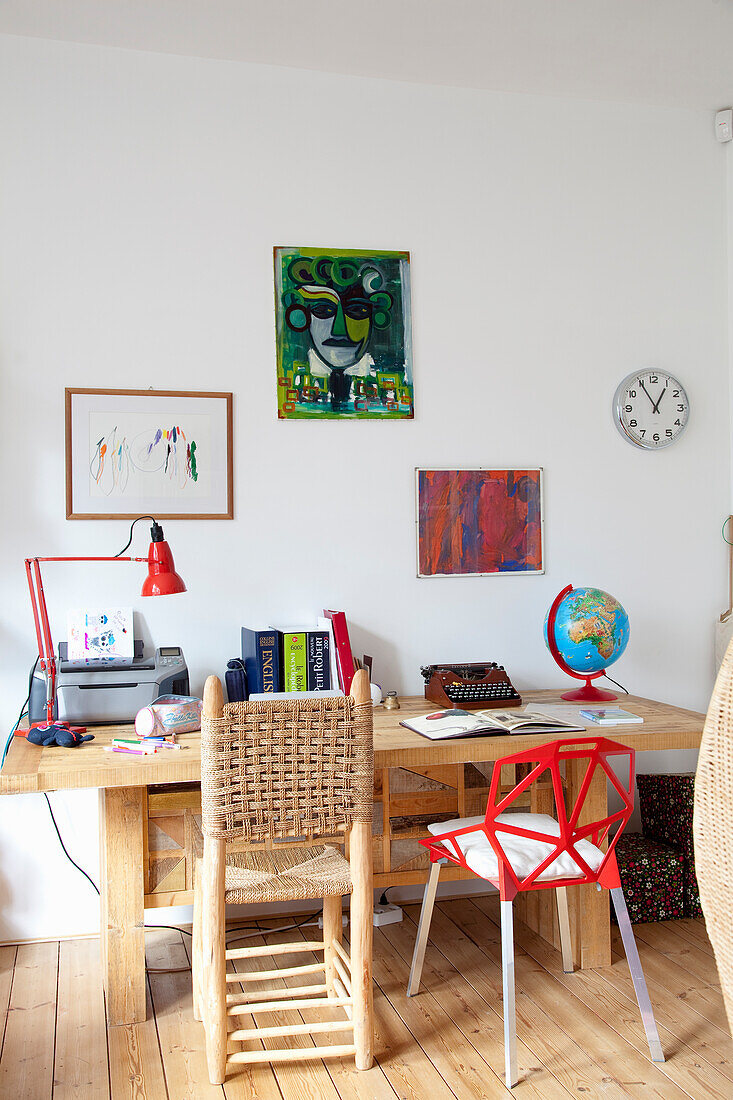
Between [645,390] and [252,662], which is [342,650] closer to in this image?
[252,662]

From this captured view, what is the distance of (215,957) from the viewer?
6.75ft

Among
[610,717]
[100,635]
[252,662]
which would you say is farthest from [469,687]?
[100,635]

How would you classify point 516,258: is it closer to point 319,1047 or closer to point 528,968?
point 528,968

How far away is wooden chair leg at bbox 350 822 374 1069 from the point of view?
6.97ft

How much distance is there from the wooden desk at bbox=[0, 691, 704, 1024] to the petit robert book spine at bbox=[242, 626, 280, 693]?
0.36 meters

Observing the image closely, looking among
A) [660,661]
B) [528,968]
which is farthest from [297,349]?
[528,968]

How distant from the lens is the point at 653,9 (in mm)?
2832

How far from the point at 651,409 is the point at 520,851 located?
184cm

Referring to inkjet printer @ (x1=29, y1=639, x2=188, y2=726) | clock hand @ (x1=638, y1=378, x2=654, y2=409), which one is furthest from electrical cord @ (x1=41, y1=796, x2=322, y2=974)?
clock hand @ (x1=638, y1=378, x2=654, y2=409)

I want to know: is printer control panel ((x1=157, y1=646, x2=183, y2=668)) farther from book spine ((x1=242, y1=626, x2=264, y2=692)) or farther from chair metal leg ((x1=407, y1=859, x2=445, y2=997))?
chair metal leg ((x1=407, y1=859, x2=445, y2=997))

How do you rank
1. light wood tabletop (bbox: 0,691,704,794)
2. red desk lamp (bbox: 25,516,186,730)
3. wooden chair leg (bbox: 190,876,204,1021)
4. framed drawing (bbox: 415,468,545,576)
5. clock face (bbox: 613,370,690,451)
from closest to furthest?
light wood tabletop (bbox: 0,691,704,794) < wooden chair leg (bbox: 190,876,204,1021) < red desk lamp (bbox: 25,516,186,730) < framed drawing (bbox: 415,468,545,576) < clock face (bbox: 613,370,690,451)

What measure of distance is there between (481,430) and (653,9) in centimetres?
139

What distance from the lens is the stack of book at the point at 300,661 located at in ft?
9.33

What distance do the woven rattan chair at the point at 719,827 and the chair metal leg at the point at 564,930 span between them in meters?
1.79
